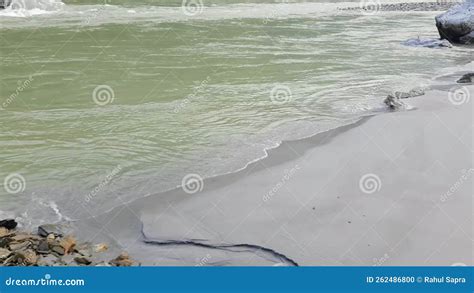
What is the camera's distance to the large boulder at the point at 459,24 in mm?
20156

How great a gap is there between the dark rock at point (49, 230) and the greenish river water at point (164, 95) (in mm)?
461

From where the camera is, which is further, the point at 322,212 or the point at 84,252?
the point at 322,212

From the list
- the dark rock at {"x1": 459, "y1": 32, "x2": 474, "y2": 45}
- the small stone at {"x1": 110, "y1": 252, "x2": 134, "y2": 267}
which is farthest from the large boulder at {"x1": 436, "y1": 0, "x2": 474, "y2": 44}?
the small stone at {"x1": 110, "y1": 252, "x2": 134, "y2": 267}

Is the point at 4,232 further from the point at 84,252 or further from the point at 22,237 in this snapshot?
the point at 84,252

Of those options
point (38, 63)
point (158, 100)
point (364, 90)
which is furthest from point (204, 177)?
point (38, 63)

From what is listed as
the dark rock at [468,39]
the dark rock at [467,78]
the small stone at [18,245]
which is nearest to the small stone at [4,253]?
the small stone at [18,245]

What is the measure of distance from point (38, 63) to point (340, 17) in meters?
20.5

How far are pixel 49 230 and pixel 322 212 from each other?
2967 millimetres

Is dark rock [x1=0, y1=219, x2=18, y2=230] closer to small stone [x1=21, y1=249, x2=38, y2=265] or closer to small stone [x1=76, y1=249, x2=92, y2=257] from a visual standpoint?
small stone [x1=21, y1=249, x2=38, y2=265]

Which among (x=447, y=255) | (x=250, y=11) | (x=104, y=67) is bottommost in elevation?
(x=250, y=11)

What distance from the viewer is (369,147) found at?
794 cm

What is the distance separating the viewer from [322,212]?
5.93 m

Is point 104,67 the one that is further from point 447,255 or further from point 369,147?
point 447,255

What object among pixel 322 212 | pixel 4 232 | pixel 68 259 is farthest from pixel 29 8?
pixel 322 212
